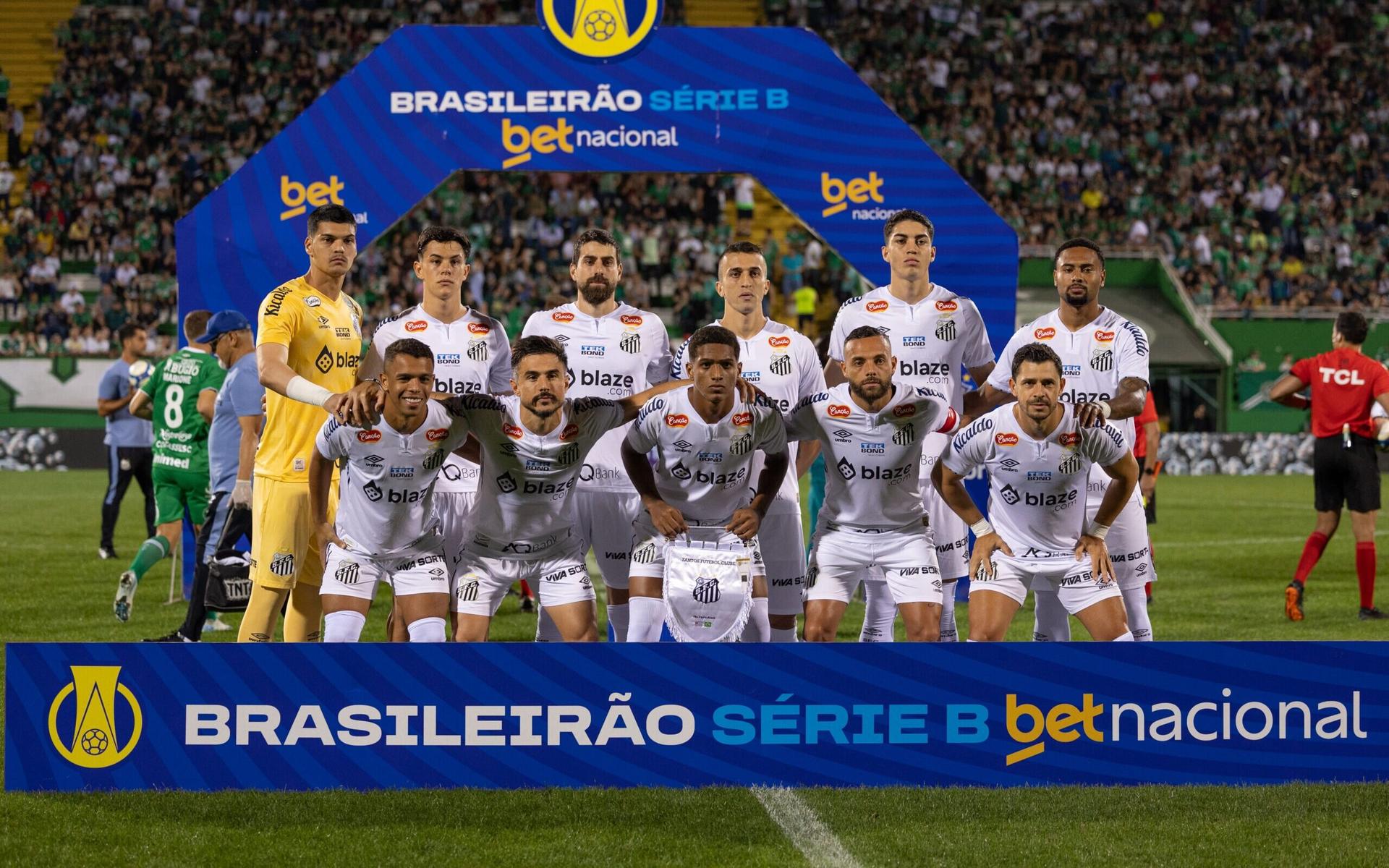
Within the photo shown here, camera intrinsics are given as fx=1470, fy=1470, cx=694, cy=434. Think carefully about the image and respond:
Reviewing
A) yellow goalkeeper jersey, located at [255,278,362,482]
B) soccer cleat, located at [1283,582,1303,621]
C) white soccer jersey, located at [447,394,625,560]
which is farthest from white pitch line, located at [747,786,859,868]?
soccer cleat, located at [1283,582,1303,621]

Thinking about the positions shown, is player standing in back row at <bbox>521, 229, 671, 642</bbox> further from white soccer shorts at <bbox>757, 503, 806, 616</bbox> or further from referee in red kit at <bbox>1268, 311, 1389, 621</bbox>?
A: referee in red kit at <bbox>1268, 311, 1389, 621</bbox>

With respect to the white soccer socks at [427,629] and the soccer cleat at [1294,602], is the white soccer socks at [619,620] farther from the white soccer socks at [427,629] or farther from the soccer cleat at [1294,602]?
the soccer cleat at [1294,602]

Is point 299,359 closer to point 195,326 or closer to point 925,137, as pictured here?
point 195,326

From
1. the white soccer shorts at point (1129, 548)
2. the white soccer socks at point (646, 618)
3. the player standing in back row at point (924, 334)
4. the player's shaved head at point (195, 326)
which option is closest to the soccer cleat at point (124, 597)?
the player's shaved head at point (195, 326)

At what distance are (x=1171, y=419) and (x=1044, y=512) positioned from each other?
2348cm

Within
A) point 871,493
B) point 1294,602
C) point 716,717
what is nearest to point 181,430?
point 871,493

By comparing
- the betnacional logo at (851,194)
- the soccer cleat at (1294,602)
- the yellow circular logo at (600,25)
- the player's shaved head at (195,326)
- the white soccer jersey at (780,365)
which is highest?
the yellow circular logo at (600,25)

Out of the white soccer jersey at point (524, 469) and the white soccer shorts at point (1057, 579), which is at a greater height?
the white soccer jersey at point (524, 469)

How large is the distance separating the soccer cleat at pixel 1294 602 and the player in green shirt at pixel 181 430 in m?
7.28

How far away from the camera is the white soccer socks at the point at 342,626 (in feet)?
19.5

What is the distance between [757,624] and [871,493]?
0.77 meters

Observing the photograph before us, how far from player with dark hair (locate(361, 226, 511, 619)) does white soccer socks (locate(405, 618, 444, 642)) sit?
0.79 meters

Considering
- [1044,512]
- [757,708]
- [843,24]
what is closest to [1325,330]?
[843,24]

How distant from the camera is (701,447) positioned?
6.35 metres
